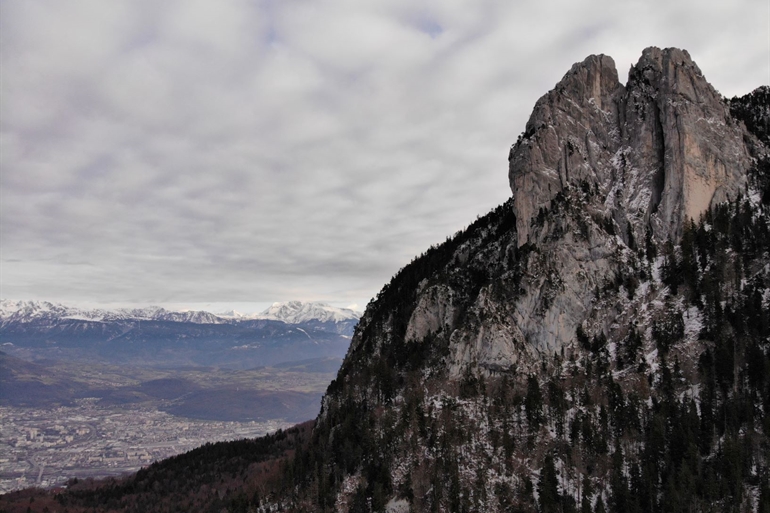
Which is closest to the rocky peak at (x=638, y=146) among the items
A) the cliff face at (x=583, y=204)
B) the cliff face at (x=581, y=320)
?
the cliff face at (x=583, y=204)

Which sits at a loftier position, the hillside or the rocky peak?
the rocky peak

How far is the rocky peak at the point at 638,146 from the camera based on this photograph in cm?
15900

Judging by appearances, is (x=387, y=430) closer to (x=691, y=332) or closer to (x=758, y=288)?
(x=691, y=332)

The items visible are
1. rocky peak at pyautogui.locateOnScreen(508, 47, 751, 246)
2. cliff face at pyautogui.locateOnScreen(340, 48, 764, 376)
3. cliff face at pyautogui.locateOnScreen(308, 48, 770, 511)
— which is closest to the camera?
cliff face at pyautogui.locateOnScreen(308, 48, 770, 511)

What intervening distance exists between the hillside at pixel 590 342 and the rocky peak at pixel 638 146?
1.76 ft

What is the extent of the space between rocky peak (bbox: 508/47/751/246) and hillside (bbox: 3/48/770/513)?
21.2 inches

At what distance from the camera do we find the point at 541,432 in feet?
401

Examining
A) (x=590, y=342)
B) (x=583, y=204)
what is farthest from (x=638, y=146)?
(x=590, y=342)

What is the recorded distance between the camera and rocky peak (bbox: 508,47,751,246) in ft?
522

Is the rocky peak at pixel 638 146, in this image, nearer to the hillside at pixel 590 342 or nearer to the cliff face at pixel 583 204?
the cliff face at pixel 583 204

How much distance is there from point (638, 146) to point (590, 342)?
69.3 m

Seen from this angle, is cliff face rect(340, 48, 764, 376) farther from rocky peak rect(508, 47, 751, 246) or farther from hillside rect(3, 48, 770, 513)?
hillside rect(3, 48, 770, 513)

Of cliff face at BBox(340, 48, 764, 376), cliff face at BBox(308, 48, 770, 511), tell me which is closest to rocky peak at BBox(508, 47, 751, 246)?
cliff face at BBox(340, 48, 764, 376)

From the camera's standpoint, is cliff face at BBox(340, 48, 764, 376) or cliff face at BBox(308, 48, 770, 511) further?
cliff face at BBox(340, 48, 764, 376)
